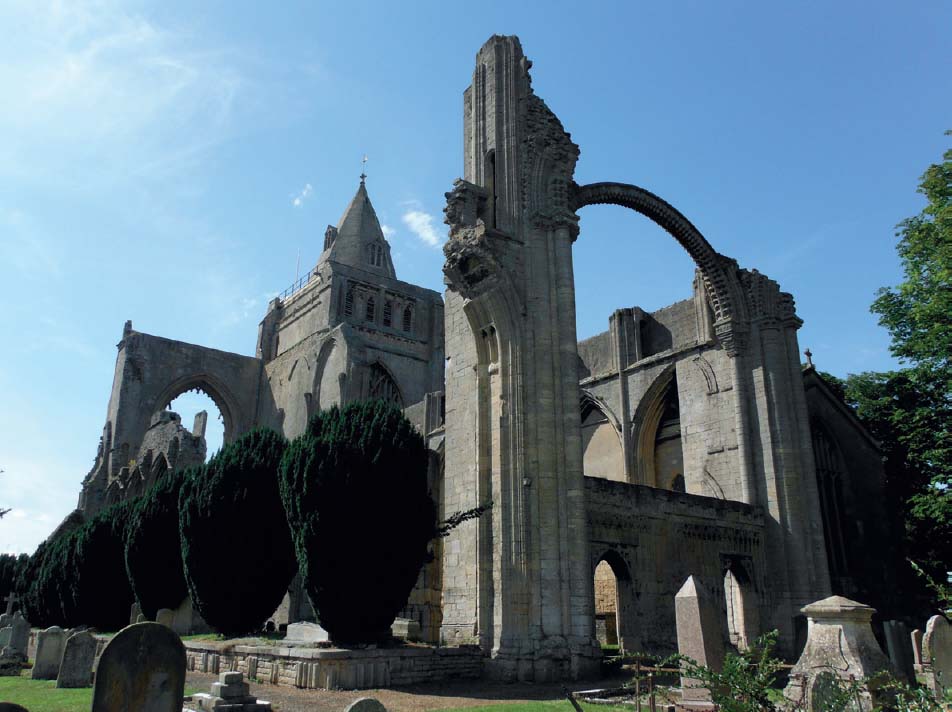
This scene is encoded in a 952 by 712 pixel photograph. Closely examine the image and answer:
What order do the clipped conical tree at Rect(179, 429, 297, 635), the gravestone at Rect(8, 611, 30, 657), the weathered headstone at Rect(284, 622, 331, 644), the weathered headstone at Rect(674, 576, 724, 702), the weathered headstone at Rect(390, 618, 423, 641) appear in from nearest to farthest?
the weathered headstone at Rect(674, 576, 724, 702) < the weathered headstone at Rect(284, 622, 331, 644) < the weathered headstone at Rect(390, 618, 423, 641) < the clipped conical tree at Rect(179, 429, 297, 635) < the gravestone at Rect(8, 611, 30, 657)

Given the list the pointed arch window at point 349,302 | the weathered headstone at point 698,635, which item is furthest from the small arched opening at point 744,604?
the pointed arch window at point 349,302

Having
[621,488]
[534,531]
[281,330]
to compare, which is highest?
[281,330]

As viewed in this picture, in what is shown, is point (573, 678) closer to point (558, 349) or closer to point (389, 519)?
point (389, 519)

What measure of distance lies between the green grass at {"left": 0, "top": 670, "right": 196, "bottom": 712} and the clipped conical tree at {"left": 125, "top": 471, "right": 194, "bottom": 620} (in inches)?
202

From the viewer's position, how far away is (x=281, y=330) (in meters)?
42.4

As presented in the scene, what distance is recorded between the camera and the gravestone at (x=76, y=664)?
11.4m

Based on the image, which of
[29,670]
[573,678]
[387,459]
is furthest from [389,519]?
[29,670]

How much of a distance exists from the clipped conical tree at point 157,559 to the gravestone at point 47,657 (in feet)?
16.3

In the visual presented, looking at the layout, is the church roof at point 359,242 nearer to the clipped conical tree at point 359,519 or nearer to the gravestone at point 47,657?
the gravestone at point 47,657

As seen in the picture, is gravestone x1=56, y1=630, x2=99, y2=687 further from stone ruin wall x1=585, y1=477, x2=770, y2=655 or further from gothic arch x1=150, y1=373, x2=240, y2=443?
gothic arch x1=150, y1=373, x2=240, y2=443

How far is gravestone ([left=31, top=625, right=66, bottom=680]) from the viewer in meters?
13.1

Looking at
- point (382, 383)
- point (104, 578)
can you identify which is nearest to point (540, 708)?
point (104, 578)

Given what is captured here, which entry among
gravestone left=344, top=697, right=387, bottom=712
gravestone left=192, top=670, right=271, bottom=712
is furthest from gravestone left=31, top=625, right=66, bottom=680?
gravestone left=344, top=697, right=387, bottom=712

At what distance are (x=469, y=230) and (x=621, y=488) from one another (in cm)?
555
